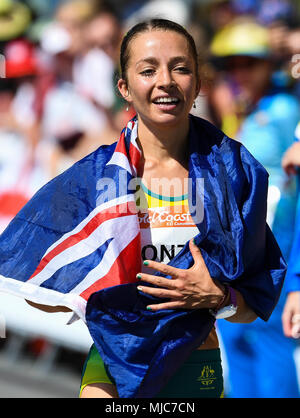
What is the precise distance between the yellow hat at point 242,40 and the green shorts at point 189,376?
334 centimetres

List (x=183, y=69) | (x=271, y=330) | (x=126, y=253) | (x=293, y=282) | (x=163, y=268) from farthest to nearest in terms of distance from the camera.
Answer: (x=271, y=330) → (x=293, y=282) → (x=183, y=69) → (x=126, y=253) → (x=163, y=268)

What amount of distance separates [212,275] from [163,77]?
0.72 meters

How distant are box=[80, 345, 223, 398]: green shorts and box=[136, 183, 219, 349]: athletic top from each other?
0.19ft

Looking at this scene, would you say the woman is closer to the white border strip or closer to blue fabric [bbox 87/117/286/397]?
blue fabric [bbox 87/117/286/397]

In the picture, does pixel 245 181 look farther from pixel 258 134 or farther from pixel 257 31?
pixel 257 31

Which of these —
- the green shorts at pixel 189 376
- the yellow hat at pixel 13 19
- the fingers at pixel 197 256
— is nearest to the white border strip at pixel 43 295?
the green shorts at pixel 189 376

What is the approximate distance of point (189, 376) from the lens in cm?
298

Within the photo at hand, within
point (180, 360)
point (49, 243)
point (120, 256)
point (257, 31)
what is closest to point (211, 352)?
point (180, 360)

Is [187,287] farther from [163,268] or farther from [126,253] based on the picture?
[126,253]

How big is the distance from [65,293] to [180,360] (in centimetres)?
46

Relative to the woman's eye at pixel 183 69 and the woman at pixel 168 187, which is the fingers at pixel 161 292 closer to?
the woman at pixel 168 187

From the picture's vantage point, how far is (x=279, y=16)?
594cm

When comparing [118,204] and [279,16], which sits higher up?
[279,16]

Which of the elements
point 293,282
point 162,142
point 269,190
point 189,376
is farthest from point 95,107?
point 189,376
